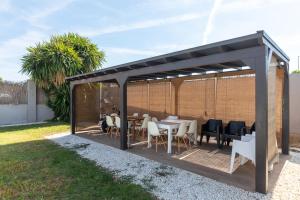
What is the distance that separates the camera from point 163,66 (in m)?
5.67

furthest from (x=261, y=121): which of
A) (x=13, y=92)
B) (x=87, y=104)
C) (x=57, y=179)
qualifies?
(x=13, y=92)

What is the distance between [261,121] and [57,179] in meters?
4.01

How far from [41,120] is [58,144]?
8133 millimetres

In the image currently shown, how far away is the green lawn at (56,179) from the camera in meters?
3.79

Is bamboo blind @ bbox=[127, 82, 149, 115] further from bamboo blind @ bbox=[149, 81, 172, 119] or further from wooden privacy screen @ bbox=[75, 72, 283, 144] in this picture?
bamboo blind @ bbox=[149, 81, 172, 119]

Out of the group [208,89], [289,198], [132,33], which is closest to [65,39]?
[132,33]

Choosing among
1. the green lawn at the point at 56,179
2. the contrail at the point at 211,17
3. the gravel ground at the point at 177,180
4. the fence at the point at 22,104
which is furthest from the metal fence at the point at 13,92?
the contrail at the point at 211,17

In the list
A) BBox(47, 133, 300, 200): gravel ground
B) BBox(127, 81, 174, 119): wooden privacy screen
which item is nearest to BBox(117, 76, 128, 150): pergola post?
BBox(47, 133, 300, 200): gravel ground

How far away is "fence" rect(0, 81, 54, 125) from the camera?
13719 millimetres

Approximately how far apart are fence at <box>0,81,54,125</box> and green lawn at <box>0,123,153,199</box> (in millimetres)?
8137

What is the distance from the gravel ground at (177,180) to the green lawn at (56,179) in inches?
12.4

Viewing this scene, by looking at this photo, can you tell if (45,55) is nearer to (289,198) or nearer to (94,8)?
(94,8)

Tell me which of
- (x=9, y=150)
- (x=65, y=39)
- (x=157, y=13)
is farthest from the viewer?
(x=65, y=39)

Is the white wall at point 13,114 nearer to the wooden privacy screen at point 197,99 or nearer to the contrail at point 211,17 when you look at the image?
the wooden privacy screen at point 197,99
